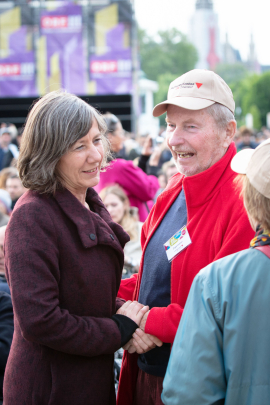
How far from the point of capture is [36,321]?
4.94 feet

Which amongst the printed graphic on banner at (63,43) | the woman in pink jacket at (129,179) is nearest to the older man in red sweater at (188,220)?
the woman in pink jacket at (129,179)

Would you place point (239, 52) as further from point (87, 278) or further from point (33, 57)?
point (87, 278)

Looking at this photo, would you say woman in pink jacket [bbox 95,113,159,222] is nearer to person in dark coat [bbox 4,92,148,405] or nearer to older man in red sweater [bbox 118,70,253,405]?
older man in red sweater [bbox 118,70,253,405]

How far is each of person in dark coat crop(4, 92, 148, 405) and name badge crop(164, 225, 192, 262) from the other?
0.24 meters

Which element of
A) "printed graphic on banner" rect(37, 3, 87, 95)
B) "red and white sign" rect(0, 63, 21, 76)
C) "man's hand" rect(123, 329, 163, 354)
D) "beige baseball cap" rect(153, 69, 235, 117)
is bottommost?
"man's hand" rect(123, 329, 163, 354)

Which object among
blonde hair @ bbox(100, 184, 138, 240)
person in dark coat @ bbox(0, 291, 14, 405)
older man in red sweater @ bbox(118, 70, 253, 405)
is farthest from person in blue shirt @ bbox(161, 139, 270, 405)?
blonde hair @ bbox(100, 184, 138, 240)

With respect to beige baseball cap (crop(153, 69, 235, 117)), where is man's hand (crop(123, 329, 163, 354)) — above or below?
below

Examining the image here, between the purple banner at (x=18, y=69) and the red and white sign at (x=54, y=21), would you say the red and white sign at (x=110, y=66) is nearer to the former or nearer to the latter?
the red and white sign at (x=54, y=21)

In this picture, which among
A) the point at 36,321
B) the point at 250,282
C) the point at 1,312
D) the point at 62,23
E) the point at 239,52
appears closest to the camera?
the point at 250,282

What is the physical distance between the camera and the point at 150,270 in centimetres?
196

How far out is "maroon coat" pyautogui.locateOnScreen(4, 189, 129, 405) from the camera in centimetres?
152

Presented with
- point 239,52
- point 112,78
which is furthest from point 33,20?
point 239,52

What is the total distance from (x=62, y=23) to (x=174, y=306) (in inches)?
508

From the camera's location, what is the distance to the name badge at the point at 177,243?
1790 mm
